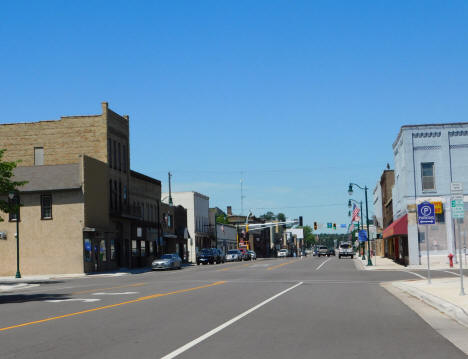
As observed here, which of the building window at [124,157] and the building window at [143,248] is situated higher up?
the building window at [124,157]

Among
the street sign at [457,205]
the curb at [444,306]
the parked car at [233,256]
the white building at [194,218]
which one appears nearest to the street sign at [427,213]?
the curb at [444,306]

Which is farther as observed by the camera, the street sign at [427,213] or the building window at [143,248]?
the building window at [143,248]

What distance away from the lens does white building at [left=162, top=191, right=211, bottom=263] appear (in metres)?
106

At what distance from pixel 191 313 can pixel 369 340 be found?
20.1 feet

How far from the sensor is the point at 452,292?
2139cm

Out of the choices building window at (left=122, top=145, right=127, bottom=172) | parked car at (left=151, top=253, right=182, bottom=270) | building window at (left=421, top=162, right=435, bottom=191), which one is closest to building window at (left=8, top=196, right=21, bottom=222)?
parked car at (left=151, top=253, right=182, bottom=270)

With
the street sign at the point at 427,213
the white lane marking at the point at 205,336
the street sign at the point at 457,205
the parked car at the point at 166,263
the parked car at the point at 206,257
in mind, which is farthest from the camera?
the parked car at the point at 206,257

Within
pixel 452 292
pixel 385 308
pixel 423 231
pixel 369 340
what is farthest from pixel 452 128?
pixel 369 340

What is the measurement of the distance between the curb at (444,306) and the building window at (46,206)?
1535 inches

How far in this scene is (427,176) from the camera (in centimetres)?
5253

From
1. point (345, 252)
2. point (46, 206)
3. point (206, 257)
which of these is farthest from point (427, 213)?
point (345, 252)

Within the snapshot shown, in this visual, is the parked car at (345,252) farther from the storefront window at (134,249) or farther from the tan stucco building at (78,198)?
the storefront window at (134,249)

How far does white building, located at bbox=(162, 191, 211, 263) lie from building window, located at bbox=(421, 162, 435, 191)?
182 feet

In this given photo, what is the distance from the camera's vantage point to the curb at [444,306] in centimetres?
1482
